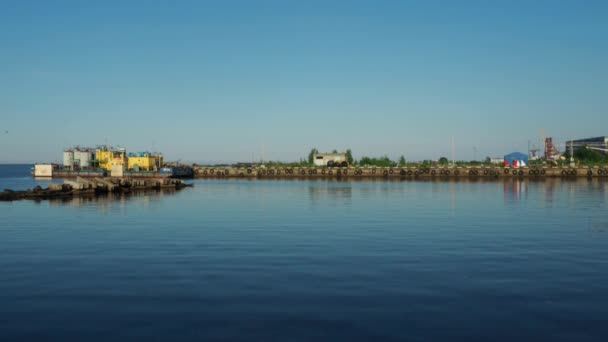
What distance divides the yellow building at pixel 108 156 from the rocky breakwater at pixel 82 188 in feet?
190

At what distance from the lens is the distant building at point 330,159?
577 feet

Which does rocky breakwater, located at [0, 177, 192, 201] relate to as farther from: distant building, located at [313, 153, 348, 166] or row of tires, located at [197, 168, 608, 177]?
distant building, located at [313, 153, 348, 166]

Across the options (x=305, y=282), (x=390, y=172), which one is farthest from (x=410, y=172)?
(x=305, y=282)

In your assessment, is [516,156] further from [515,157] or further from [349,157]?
[349,157]

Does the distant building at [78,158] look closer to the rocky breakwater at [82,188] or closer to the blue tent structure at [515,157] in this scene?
the rocky breakwater at [82,188]

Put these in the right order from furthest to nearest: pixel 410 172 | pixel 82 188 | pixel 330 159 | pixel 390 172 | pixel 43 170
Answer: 1. pixel 330 159
2. pixel 410 172
3. pixel 390 172
4. pixel 43 170
5. pixel 82 188

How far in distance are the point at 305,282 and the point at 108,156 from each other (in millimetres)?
135247

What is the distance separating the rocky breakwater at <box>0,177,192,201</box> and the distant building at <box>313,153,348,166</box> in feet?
314

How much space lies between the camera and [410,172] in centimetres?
14850

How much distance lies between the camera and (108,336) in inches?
416

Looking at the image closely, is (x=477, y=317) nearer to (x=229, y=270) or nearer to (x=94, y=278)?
(x=229, y=270)

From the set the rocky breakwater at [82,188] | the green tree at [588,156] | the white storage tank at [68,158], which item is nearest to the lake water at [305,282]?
the rocky breakwater at [82,188]

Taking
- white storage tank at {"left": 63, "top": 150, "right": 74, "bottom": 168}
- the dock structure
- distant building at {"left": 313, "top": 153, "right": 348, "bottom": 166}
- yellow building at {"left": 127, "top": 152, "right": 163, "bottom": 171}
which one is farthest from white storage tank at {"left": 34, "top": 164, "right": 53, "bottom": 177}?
distant building at {"left": 313, "top": 153, "right": 348, "bottom": 166}

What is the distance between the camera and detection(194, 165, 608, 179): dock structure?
448 feet
